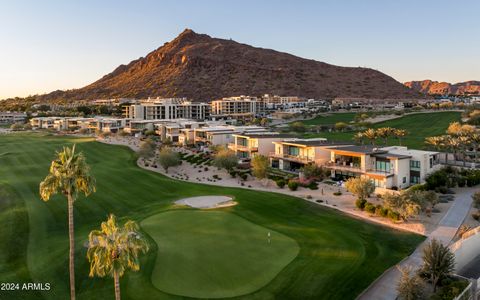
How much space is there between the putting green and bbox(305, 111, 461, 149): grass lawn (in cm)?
6020

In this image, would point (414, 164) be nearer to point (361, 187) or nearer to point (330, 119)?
point (361, 187)

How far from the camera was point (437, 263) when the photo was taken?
24.1 metres

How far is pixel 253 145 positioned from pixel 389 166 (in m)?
29.2

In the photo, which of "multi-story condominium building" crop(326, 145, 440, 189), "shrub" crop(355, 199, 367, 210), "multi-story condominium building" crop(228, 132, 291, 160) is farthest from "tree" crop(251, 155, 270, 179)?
"shrub" crop(355, 199, 367, 210)

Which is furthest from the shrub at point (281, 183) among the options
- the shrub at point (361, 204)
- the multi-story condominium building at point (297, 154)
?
the shrub at point (361, 204)

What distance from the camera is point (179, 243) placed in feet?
98.4

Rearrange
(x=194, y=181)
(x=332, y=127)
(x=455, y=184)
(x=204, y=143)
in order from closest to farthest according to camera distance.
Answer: (x=455, y=184) < (x=194, y=181) < (x=204, y=143) < (x=332, y=127)

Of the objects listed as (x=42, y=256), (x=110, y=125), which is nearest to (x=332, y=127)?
(x=110, y=125)

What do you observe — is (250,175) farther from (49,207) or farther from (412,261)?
(412,261)

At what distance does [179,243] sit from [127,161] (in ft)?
168

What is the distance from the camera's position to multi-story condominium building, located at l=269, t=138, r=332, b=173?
205 ft

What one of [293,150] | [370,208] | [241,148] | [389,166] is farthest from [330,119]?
[370,208]

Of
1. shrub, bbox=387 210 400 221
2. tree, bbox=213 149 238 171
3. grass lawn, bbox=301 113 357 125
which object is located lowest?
shrub, bbox=387 210 400 221

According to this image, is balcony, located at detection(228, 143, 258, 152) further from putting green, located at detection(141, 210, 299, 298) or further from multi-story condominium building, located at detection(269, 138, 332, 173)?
putting green, located at detection(141, 210, 299, 298)
